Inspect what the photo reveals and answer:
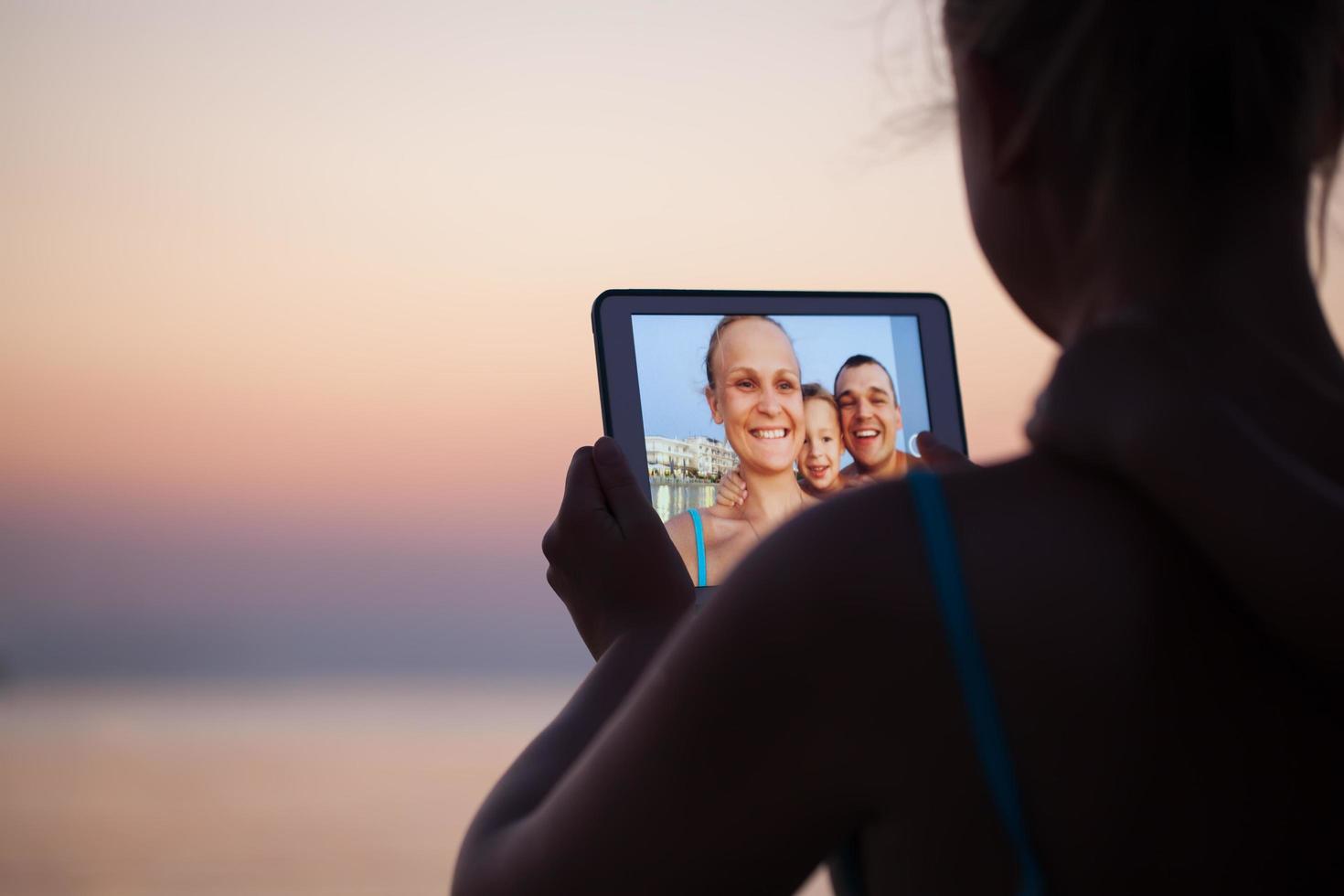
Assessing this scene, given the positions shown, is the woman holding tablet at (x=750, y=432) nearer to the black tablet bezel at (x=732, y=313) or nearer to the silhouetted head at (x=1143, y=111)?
the black tablet bezel at (x=732, y=313)

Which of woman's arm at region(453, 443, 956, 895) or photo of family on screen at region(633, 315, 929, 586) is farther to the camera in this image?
photo of family on screen at region(633, 315, 929, 586)

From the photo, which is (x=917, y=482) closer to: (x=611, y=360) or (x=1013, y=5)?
(x=1013, y=5)

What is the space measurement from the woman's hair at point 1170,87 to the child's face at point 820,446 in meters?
0.52

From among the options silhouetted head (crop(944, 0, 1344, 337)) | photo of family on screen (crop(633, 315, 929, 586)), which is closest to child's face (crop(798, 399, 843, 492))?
photo of family on screen (crop(633, 315, 929, 586))

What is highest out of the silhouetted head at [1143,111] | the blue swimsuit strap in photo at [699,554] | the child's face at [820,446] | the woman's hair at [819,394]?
the silhouetted head at [1143,111]

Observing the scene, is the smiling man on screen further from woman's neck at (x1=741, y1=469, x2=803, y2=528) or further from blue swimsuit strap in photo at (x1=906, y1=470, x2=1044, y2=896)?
blue swimsuit strap in photo at (x1=906, y1=470, x2=1044, y2=896)

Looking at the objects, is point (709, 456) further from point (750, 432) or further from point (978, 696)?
point (978, 696)

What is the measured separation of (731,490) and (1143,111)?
55 centimetres

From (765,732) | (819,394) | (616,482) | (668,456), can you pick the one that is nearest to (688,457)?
(668,456)

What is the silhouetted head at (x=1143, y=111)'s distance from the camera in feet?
1.35

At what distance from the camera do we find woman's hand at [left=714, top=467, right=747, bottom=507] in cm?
93

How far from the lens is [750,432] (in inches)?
37.9

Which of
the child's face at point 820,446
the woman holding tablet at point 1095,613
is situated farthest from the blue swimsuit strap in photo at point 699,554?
the woman holding tablet at point 1095,613

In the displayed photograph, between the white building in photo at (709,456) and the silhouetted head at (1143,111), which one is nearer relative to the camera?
the silhouetted head at (1143,111)
